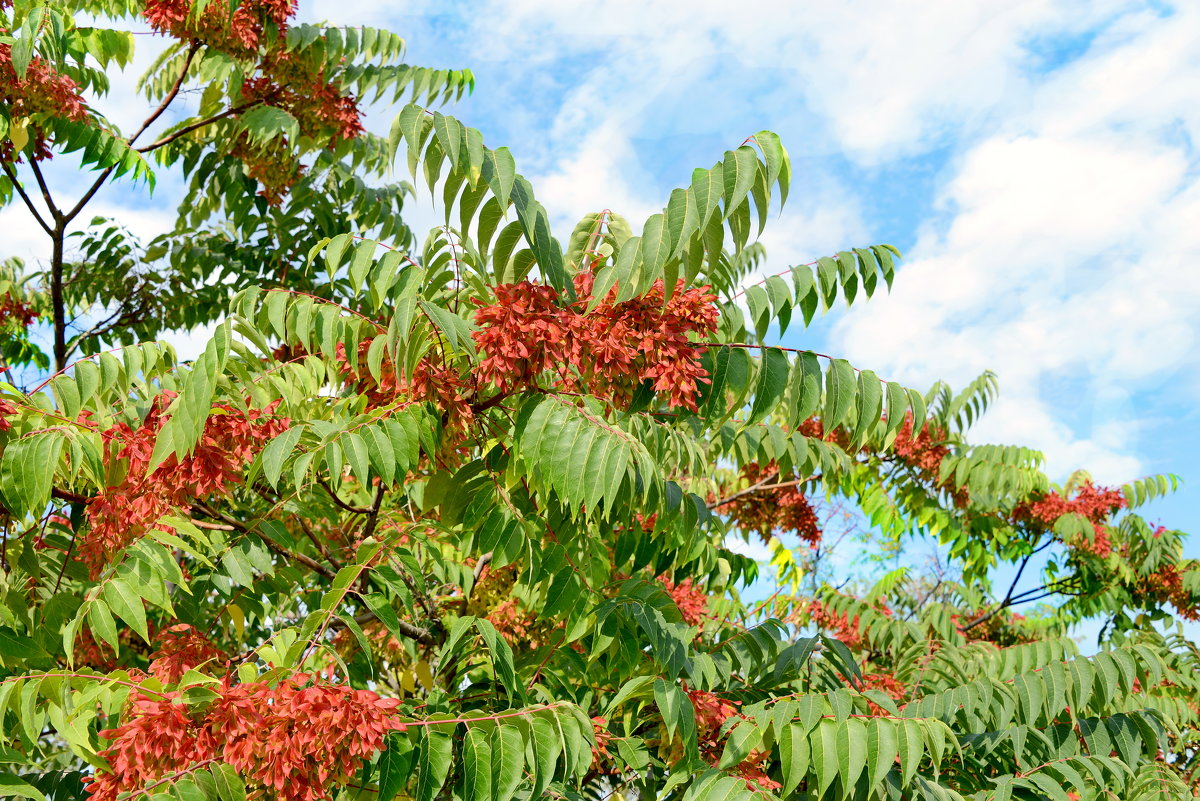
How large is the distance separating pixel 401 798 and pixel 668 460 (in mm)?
1953

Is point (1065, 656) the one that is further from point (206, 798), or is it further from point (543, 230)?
point (206, 798)

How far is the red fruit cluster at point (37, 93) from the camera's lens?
16.7ft

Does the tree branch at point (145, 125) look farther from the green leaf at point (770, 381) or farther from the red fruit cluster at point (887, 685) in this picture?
the red fruit cluster at point (887, 685)

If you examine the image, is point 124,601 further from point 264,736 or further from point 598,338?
point 598,338

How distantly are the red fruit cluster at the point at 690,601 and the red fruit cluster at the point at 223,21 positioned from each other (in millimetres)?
4367

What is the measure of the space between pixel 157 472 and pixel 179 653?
24.6 inches

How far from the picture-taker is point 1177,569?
31.6ft

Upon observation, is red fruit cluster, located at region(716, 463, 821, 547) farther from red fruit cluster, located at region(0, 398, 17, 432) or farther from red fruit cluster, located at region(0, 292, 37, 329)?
red fruit cluster, located at region(0, 292, 37, 329)

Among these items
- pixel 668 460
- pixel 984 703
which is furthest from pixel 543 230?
pixel 984 703

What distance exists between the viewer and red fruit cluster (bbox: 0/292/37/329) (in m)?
7.75

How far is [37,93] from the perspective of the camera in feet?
17.1

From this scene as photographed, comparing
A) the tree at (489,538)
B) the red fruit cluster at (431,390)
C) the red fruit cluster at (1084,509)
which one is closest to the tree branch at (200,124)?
the tree at (489,538)

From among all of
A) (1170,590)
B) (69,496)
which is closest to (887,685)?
(69,496)

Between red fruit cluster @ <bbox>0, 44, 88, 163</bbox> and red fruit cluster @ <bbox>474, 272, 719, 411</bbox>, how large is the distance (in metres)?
3.52
